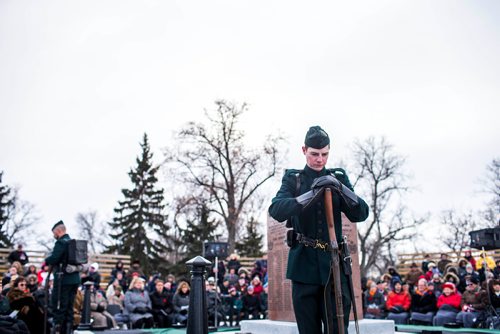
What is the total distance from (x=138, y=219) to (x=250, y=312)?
21.6 metres

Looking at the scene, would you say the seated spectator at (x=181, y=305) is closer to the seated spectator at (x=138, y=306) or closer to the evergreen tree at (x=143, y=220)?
the seated spectator at (x=138, y=306)

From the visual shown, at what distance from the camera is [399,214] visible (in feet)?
119

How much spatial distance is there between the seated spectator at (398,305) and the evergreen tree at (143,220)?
2187 centimetres

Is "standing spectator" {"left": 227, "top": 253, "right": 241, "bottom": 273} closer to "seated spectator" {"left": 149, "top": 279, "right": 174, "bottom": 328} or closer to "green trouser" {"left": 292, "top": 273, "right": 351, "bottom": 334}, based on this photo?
"seated spectator" {"left": 149, "top": 279, "right": 174, "bottom": 328}

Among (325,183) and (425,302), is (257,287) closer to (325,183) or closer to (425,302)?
(425,302)

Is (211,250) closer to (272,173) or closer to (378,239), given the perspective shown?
(272,173)

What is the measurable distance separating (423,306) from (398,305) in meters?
0.91

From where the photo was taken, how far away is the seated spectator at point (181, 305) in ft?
45.3

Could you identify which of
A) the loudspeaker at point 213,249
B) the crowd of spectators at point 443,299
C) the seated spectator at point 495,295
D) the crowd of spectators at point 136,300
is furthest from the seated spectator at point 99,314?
the seated spectator at point 495,295

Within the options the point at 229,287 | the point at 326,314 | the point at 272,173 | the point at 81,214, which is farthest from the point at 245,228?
the point at 326,314

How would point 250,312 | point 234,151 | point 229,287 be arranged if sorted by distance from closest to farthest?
point 250,312, point 229,287, point 234,151

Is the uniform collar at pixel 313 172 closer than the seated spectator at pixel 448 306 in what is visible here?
Yes

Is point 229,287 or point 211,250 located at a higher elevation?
point 211,250

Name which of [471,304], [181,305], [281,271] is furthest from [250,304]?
[281,271]
